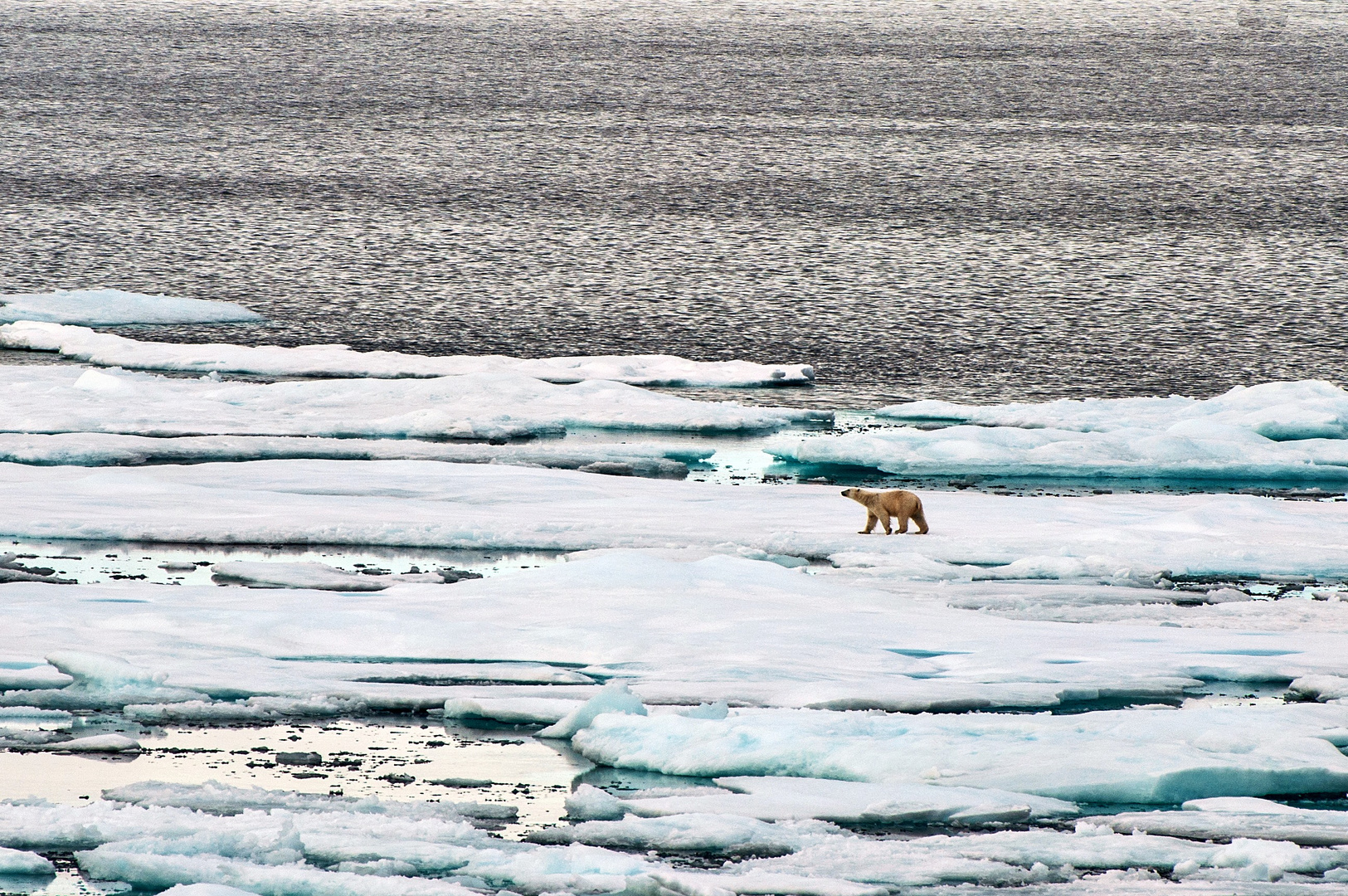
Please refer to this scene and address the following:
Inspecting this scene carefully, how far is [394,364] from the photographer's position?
13305 mm

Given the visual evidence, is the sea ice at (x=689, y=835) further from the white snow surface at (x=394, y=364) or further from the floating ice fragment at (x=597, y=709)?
the white snow surface at (x=394, y=364)

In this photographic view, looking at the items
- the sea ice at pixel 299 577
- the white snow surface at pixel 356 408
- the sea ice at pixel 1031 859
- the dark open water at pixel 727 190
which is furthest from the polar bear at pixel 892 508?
the sea ice at pixel 1031 859

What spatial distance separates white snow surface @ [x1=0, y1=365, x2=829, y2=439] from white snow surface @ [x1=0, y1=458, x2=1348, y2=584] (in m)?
1.12

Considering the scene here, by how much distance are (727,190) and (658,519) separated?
528 inches

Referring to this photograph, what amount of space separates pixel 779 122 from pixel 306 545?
65.8ft

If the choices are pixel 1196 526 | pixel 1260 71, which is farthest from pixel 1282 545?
pixel 1260 71

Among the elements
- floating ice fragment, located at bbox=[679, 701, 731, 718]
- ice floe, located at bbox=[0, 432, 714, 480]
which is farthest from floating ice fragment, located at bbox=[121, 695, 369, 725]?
ice floe, located at bbox=[0, 432, 714, 480]

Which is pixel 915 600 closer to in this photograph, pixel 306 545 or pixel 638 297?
pixel 306 545

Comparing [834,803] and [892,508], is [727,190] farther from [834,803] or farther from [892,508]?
[834,803]

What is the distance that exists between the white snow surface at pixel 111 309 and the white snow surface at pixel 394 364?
0.82m

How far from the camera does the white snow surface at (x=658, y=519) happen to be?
839 cm

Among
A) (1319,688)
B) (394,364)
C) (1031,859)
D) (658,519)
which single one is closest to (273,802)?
(1031,859)

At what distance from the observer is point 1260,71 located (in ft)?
111

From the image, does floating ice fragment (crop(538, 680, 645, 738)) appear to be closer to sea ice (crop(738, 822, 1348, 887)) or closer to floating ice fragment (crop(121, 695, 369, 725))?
floating ice fragment (crop(121, 695, 369, 725))
